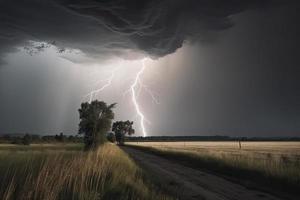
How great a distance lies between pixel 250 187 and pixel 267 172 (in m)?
2.80

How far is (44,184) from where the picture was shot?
15.4 feet

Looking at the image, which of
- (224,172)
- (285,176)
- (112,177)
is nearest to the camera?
(112,177)

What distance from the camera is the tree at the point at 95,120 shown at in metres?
63.5

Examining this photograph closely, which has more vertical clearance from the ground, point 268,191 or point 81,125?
point 81,125

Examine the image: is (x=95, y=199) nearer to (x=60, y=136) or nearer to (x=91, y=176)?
(x=91, y=176)

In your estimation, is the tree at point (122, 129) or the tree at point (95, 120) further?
the tree at point (122, 129)

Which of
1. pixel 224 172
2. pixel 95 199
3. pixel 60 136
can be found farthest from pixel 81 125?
pixel 60 136

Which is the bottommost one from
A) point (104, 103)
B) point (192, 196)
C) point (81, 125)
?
point (192, 196)

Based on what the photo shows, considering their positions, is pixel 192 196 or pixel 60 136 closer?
pixel 192 196

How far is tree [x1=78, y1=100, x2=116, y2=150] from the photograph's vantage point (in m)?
63.5

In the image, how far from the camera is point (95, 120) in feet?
218

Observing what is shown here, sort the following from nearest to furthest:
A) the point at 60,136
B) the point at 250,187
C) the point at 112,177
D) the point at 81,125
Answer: the point at 112,177, the point at 250,187, the point at 81,125, the point at 60,136

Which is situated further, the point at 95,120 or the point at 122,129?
the point at 122,129

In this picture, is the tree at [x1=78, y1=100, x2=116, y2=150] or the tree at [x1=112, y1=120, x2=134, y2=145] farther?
the tree at [x1=112, y1=120, x2=134, y2=145]
